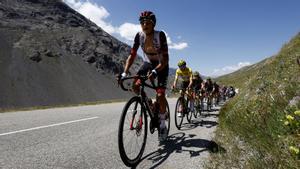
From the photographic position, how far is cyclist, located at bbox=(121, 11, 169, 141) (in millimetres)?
5504

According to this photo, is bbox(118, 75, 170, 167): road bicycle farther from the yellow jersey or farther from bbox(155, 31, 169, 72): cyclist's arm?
the yellow jersey

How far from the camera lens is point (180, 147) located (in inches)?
224

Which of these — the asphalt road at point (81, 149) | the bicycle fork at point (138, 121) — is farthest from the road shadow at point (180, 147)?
the bicycle fork at point (138, 121)

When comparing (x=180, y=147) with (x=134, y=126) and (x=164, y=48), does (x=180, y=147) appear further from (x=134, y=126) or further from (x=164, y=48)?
(x=164, y=48)

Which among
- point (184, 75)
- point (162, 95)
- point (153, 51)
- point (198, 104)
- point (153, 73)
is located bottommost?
point (198, 104)

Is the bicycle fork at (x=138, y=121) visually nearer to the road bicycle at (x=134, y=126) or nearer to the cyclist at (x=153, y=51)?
the road bicycle at (x=134, y=126)

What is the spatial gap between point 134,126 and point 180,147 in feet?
4.42

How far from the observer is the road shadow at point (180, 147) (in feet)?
15.8

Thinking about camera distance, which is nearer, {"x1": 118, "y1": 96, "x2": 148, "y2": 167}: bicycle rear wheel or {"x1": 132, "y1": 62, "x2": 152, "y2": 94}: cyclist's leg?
{"x1": 118, "y1": 96, "x2": 148, "y2": 167}: bicycle rear wheel

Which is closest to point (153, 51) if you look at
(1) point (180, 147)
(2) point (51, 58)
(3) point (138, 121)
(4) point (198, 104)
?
(3) point (138, 121)

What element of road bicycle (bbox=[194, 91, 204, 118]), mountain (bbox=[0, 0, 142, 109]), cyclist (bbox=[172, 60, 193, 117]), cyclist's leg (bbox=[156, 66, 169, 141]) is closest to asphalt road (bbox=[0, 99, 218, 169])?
cyclist's leg (bbox=[156, 66, 169, 141])

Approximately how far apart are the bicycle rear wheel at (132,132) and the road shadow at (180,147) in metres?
0.28

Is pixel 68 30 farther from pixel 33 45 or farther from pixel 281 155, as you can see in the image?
pixel 281 155

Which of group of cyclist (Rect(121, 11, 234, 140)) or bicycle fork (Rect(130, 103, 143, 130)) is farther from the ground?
group of cyclist (Rect(121, 11, 234, 140))
